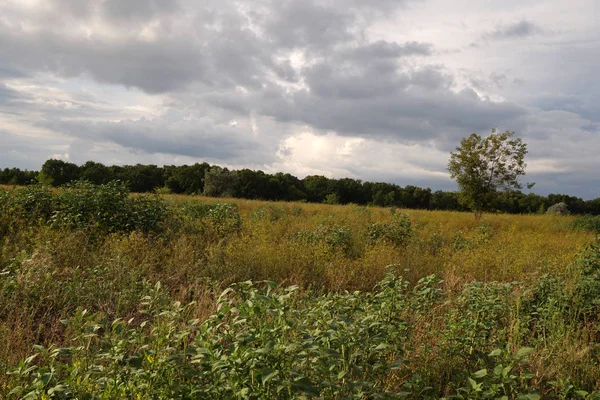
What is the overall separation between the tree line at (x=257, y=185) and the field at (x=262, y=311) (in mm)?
21654

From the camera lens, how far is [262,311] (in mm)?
2750

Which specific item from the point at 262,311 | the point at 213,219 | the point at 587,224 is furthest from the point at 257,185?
the point at 262,311

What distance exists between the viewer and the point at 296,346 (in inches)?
91.9

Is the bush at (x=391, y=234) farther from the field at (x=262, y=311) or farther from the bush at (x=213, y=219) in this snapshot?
the bush at (x=213, y=219)

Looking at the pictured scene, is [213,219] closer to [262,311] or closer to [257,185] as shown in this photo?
[262,311]

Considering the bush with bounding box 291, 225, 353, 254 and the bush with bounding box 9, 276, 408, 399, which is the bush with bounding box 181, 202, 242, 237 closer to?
the bush with bounding box 291, 225, 353, 254

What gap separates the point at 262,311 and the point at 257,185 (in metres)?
45.5

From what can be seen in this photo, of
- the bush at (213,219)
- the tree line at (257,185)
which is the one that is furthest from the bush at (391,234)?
the tree line at (257,185)

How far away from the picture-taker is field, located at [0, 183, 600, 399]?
105 inches

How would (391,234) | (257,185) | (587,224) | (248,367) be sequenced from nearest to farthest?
(248,367), (391,234), (587,224), (257,185)

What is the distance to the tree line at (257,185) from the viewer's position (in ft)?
136

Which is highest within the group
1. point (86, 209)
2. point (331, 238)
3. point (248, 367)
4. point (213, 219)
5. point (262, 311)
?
point (86, 209)

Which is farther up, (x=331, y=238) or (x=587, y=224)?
(x=587, y=224)

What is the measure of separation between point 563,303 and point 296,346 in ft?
13.3
